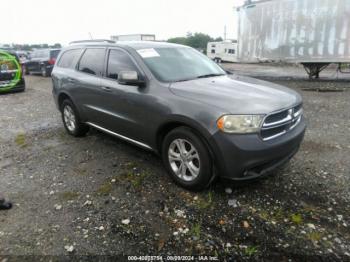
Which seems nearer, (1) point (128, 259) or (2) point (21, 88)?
(1) point (128, 259)

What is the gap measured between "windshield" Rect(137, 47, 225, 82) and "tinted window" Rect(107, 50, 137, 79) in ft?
0.69

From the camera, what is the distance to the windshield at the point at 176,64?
3645mm

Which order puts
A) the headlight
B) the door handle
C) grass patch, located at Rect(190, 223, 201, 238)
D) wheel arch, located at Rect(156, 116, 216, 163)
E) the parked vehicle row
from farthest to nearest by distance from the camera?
the parked vehicle row → the door handle → wheel arch, located at Rect(156, 116, 216, 163) → the headlight → grass patch, located at Rect(190, 223, 201, 238)

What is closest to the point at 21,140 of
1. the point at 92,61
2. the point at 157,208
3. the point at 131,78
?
the point at 92,61

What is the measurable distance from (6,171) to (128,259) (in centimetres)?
274

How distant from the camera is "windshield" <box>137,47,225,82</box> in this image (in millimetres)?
3645

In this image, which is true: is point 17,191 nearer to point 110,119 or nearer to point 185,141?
point 110,119

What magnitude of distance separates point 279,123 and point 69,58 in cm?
408

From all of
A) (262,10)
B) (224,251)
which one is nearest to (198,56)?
(224,251)

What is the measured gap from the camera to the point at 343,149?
4.49 m

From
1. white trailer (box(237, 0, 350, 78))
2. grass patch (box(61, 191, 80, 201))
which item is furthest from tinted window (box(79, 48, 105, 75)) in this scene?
white trailer (box(237, 0, 350, 78))

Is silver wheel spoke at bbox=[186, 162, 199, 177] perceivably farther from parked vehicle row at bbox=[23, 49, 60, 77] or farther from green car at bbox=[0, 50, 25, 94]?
parked vehicle row at bbox=[23, 49, 60, 77]

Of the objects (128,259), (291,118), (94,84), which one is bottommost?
(128,259)

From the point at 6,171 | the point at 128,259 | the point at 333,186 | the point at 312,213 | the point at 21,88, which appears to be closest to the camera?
the point at 128,259
